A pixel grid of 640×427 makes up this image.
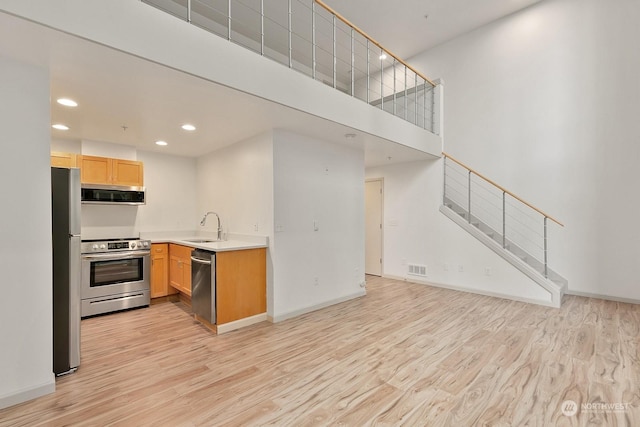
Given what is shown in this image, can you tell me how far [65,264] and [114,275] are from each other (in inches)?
73.0

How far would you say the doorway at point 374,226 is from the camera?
21.8ft

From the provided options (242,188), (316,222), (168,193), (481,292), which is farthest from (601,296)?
(168,193)

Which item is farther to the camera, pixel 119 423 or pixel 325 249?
pixel 325 249

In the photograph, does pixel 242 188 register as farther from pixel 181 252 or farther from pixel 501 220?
pixel 501 220

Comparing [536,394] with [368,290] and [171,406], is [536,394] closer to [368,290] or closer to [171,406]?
[171,406]

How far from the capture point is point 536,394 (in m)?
2.24

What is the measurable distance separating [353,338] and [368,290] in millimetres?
2202

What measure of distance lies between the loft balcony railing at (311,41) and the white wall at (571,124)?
1.23 metres

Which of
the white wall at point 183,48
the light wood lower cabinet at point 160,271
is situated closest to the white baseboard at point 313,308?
the light wood lower cabinet at point 160,271

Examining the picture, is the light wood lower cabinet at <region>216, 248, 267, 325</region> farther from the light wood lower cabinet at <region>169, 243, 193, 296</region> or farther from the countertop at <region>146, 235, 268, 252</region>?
the light wood lower cabinet at <region>169, 243, 193, 296</region>

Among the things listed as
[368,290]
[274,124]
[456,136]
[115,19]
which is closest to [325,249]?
[368,290]

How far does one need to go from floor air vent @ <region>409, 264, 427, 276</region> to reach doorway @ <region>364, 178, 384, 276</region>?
2.43 ft

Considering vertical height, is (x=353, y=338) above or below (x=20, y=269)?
below

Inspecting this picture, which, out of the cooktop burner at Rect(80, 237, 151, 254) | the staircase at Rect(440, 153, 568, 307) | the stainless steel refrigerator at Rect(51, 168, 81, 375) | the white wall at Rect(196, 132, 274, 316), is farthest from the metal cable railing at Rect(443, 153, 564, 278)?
the stainless steel refrigerator at Rect(51, 168, 81, 375)
